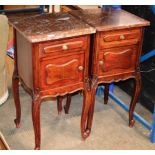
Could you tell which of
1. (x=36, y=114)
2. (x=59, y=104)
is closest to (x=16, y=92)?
(x=36, y=114)

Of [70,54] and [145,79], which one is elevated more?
[70,54]

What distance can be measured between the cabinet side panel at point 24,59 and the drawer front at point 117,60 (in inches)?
16.6

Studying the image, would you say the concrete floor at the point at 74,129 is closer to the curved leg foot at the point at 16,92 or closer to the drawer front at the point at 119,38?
the curved leg foot at the point at 16,92

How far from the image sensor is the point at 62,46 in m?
1.74

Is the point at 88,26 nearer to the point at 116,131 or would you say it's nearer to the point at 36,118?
the point at 36,118

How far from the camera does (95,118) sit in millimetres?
2457

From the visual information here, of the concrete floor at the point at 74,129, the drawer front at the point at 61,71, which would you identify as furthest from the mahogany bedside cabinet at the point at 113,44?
the concrete floor at the point at 74,129

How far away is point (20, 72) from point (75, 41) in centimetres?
44

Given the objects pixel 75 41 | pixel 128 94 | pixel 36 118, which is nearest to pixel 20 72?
pixel 36 118

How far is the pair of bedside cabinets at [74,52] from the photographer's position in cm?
173

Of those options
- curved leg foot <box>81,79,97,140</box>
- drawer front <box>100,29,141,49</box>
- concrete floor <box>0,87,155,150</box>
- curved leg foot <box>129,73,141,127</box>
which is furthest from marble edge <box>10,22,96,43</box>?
concrete floor <box>0,87,155,150</box>

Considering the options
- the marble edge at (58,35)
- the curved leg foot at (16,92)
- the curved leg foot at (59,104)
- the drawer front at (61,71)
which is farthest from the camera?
the curved leg foot at (59,104)

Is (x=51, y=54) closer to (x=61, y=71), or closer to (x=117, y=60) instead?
(x=61, y=71)

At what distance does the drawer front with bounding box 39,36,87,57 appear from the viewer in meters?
1.70
